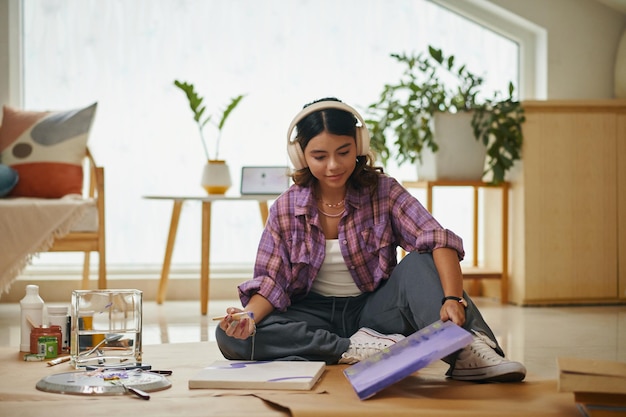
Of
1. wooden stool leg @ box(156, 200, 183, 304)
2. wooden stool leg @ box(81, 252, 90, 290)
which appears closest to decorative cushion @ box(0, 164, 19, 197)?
wooden stool leg @ box(81, 252, 90, 290)

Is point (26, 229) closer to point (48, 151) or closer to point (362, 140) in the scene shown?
point (48, 151)

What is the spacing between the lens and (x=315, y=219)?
2.21 m

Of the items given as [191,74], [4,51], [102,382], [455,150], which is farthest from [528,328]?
[4,51]

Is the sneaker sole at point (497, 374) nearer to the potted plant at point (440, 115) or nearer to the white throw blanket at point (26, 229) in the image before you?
the white throw blanket at point (26, 229)

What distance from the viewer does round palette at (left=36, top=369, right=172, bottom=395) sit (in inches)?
70.5

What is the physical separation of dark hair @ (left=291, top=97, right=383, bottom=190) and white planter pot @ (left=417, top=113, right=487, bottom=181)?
5.34 ft

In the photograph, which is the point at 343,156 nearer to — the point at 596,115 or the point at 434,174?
the point at 434,174

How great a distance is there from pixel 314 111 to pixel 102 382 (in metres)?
0.77

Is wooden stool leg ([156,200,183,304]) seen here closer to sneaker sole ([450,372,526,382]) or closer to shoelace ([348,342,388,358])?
shoelace ([348,342,388,358])

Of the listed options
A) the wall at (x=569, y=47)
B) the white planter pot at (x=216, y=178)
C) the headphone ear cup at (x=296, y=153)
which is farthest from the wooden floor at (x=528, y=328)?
the wall at (x=569, y=47)

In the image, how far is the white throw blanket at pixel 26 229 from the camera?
3248 millimetres

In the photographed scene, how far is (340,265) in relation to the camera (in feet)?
7.35

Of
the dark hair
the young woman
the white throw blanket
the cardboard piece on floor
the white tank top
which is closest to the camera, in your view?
the cardboard piece on floor

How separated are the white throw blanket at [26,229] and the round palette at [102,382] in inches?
56.0
